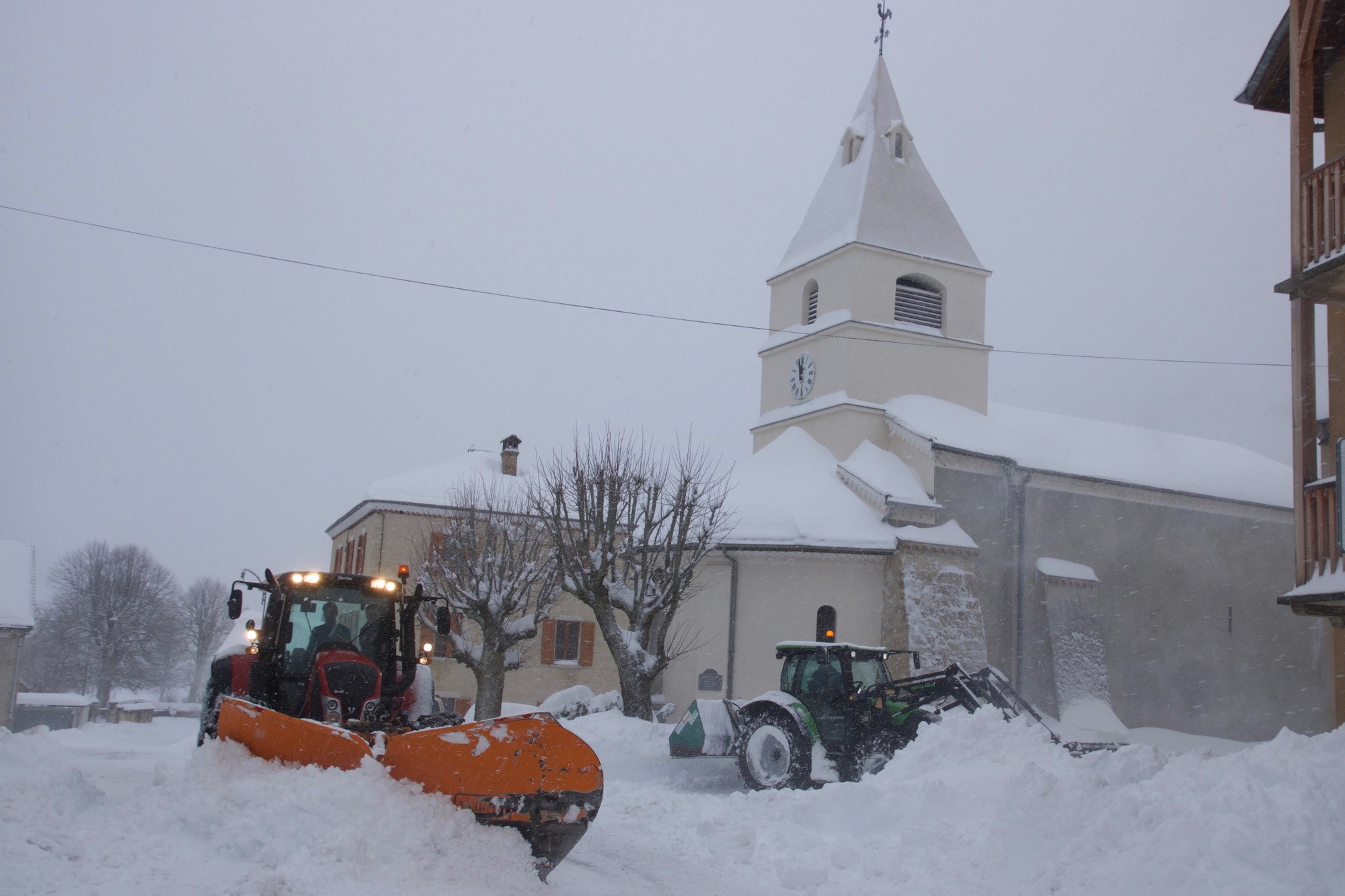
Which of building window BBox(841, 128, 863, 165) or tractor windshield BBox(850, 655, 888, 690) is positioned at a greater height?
building window BBox(841, 128, 863, 165)

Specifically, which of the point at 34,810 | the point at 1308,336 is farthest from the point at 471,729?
the point at 1308,336

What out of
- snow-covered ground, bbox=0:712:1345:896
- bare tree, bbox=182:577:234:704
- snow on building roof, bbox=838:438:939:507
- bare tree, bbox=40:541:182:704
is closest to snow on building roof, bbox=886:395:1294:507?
snow on building roof, bbox=838:438:939:507

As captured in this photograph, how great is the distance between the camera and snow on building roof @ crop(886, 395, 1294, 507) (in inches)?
1011

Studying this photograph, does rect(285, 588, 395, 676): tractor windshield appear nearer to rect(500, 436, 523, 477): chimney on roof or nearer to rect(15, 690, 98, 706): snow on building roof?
rect(500, 436, 523, 477): chimney on roof

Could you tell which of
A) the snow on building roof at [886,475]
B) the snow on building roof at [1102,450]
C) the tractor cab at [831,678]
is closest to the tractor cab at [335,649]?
the tractor cab at [831,678]

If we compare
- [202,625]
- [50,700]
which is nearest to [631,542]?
[50,700]

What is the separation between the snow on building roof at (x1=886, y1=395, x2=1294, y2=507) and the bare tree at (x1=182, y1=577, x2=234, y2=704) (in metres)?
53.7

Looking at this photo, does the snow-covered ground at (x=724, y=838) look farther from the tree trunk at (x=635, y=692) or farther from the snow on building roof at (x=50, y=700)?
the snow on building roof at (x=50, y=700)

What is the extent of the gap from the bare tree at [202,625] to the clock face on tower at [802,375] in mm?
50684

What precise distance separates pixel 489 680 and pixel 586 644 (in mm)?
9646

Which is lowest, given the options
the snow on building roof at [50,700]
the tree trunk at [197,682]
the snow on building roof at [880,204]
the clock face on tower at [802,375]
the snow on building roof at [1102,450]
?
the tree trunk at [197,682]

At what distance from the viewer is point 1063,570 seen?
80.6 feet

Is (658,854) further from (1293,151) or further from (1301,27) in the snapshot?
(1301,27)

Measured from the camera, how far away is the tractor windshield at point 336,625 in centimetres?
930
